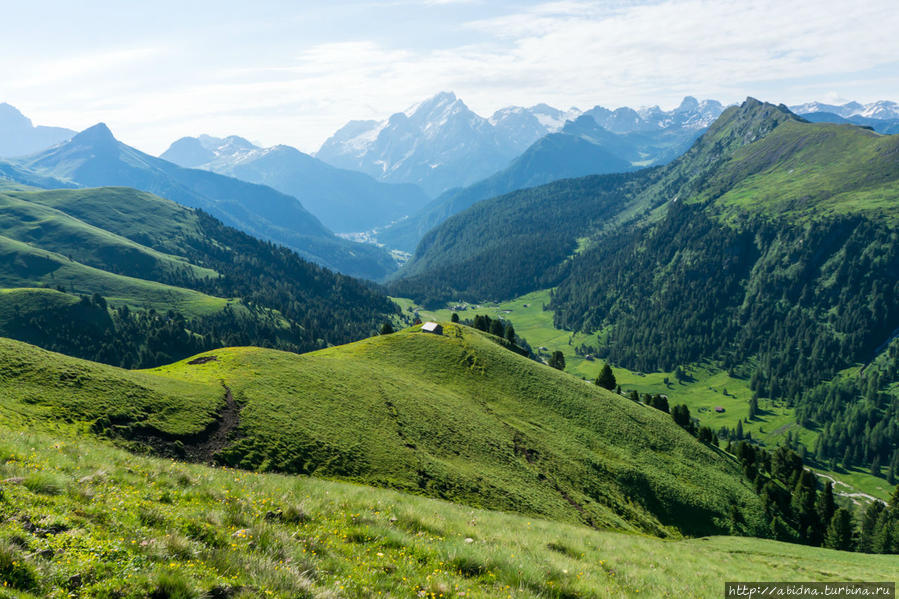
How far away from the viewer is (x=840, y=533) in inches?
3059

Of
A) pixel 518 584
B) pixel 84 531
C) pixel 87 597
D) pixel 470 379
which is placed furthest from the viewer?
pixel 470 379

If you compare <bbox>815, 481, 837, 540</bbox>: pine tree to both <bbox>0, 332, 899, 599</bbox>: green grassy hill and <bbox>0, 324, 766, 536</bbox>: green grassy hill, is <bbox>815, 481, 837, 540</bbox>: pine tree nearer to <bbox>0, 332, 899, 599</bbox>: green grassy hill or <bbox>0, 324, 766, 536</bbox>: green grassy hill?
<bbox>0, 324, 766, 536</bbox>: green grassy hill

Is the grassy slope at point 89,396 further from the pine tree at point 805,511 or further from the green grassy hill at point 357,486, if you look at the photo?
the pine tree at point 805,511

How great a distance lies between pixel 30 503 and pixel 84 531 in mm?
2530

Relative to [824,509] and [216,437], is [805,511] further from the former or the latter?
[216,437]

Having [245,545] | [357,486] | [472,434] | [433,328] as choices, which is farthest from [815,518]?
[245,545]

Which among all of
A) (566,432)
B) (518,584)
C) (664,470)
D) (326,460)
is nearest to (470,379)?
(566,432)

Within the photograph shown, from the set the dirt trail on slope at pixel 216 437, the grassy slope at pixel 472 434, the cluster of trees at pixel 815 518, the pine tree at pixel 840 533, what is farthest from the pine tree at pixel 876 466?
the dirt trail on slope at pixel 216 437

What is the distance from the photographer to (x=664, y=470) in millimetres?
74625

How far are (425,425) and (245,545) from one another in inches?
1886

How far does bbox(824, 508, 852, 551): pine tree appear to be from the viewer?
7744 cm

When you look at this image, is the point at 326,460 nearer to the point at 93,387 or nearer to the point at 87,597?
the point at 93,387

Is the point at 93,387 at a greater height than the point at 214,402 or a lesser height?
greater

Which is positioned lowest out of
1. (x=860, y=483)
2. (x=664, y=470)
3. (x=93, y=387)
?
(x=860, y=483)
